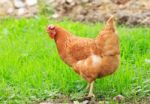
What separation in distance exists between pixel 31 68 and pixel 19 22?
2.86 m

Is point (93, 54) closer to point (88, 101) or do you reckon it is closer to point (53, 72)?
point (88, 101)

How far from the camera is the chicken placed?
6.12 m

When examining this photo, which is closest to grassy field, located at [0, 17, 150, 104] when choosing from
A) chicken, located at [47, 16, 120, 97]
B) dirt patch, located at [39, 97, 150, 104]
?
dirt patch, located at [39, 97, 150, 104]

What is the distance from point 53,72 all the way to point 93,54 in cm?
98

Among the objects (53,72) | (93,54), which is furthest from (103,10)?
(93,54)

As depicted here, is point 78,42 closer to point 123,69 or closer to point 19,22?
point 123,69

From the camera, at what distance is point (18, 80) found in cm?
697

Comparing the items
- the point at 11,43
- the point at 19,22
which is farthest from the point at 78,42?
the point at 19,22

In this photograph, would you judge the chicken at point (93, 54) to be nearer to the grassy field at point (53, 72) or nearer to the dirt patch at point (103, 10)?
the grassy field at point (53, 72)

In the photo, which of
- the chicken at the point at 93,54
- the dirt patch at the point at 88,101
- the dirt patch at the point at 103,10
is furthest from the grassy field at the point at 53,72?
the dirt patch at the point at 103,10

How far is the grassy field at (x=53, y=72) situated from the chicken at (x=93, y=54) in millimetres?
345

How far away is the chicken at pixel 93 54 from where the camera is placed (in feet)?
20.1

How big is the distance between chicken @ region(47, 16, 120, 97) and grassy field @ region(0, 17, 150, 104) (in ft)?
1.13

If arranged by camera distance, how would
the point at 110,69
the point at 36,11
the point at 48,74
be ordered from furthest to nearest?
the point at 36,11
the point at 48,74
the point at 110,69
